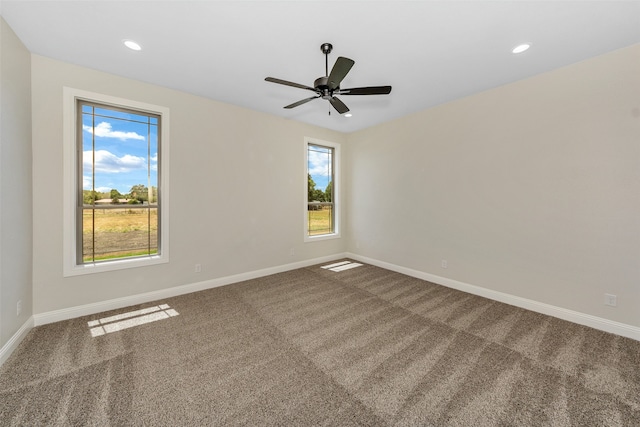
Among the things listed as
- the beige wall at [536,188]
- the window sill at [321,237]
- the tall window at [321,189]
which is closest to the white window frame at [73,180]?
the window sill at [321,237]

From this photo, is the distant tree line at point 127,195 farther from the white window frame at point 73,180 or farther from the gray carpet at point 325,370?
the gray carpet at point 325,370

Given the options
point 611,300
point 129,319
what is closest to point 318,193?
point 129,319

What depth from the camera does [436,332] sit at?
2486 mm

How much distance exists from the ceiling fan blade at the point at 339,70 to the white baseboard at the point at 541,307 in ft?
10.8

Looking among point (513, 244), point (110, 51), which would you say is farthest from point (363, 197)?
point (110, 51)

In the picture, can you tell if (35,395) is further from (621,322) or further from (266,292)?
(621,322)

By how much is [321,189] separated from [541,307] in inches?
155

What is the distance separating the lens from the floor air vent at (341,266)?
4723 millimetres

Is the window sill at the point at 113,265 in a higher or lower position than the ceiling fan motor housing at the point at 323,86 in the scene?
lower

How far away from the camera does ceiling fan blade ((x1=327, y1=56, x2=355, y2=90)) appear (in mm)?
1828

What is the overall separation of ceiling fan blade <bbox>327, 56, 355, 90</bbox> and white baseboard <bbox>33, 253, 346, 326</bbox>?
316 centimetres

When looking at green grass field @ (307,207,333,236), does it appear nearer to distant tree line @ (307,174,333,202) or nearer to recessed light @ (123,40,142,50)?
distant tree line @ (307,174,333,202)

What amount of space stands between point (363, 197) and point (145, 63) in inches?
158

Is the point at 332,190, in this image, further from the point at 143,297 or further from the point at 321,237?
the point at 143,297
